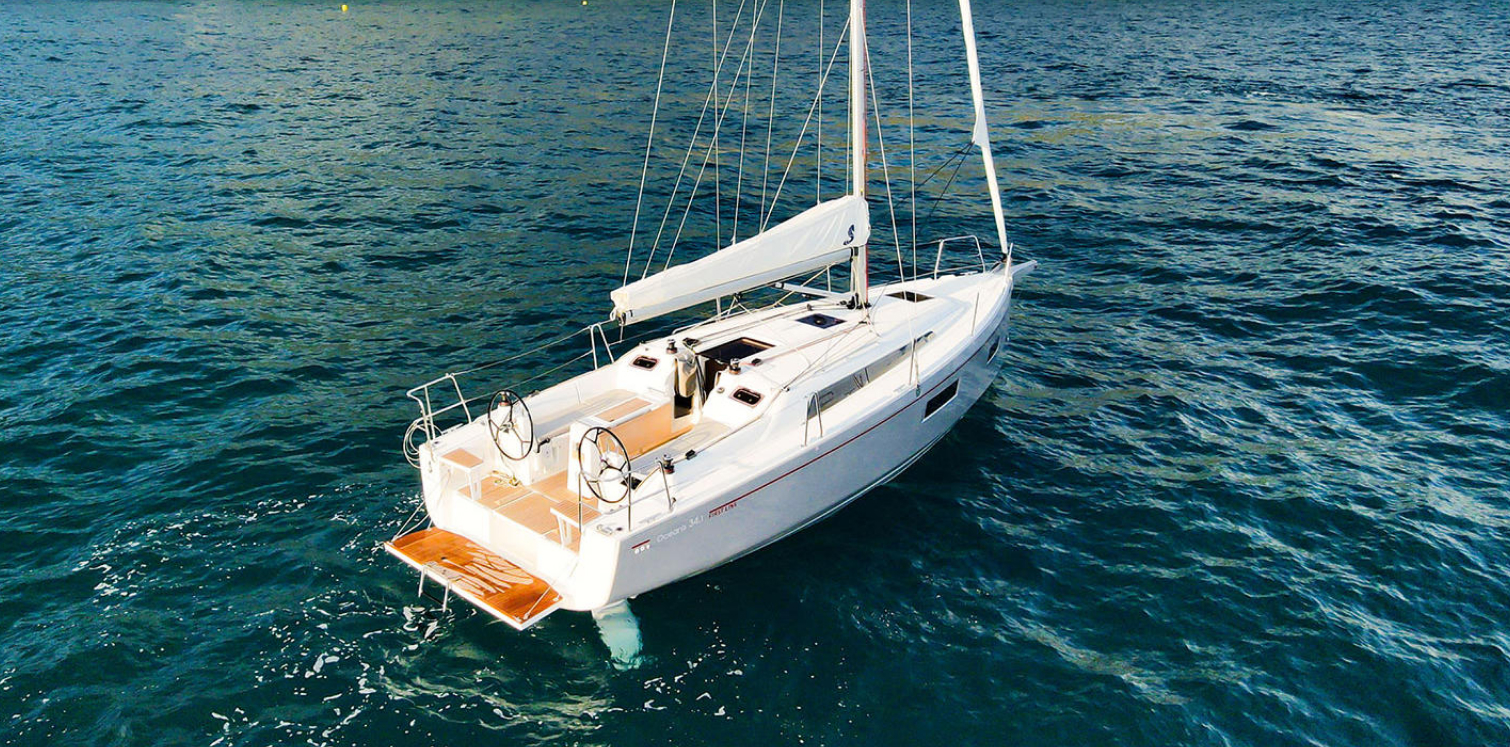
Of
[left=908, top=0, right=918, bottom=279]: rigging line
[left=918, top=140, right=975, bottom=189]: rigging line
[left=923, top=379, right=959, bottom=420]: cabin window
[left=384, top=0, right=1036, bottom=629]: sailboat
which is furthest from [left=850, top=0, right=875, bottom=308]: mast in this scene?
[left=918, top=140, right=975, bottom=189]: rigging line

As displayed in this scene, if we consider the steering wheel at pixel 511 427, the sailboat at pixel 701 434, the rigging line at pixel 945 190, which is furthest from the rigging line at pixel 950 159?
the steering wheel at pixel 511 427

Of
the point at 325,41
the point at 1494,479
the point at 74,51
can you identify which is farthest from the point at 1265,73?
the point at 74,51

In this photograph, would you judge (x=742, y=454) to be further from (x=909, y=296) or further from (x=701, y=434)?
(x=909, y=296)

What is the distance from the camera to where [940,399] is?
59.7 ft

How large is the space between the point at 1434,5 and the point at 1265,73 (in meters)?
47.3

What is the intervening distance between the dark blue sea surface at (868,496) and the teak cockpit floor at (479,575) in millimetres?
797

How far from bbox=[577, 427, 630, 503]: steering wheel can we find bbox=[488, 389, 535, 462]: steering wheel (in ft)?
3.10

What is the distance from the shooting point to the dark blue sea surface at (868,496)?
42.8 feet

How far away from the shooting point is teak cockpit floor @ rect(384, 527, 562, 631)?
13062 millimetres

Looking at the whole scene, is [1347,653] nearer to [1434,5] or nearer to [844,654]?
[844,654]

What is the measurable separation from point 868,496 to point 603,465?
5171 millimetres

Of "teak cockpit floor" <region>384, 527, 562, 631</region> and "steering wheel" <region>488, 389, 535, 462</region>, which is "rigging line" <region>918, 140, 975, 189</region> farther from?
"teak cockpit floor" <region>384, 527, 562, 631</region>

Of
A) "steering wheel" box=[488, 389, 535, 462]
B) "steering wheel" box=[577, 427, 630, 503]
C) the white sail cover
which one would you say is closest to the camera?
"steering wheel" box=[577, 427, 630, 503]

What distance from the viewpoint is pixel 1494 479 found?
17.8 meters
